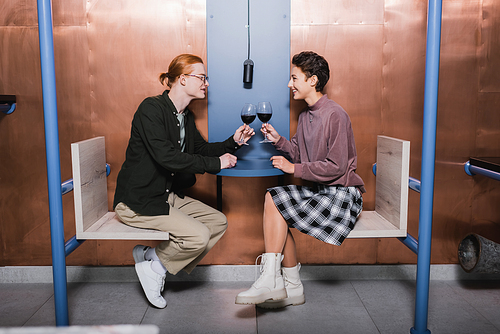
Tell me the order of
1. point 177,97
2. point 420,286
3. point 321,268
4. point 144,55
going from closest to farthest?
point 420,286
point 177,97
point 144,55
point 321,268

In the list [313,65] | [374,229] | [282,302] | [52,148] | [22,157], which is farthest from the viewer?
[22,157]

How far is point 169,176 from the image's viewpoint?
7.89ft

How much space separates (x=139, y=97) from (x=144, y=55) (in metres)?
0.26

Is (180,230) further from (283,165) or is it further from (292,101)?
(292,101)

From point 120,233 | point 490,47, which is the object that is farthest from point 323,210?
point 490,47

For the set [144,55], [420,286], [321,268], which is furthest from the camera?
[321,268]

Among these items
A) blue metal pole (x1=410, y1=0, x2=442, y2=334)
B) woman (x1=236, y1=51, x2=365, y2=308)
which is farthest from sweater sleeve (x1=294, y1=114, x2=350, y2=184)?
blue metal pole (x1=410, y1=0, x2=442, y2=334)

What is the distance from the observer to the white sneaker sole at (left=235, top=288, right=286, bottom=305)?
216 centimetres

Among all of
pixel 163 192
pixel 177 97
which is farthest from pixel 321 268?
pixel 177 97

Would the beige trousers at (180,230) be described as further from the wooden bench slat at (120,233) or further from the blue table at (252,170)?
the blue table at (252,170)

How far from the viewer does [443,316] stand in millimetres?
2402

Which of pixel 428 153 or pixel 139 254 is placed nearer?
pixel 428 153

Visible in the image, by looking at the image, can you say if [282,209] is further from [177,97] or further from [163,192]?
[177,97]

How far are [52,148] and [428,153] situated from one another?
1717 millimetres
